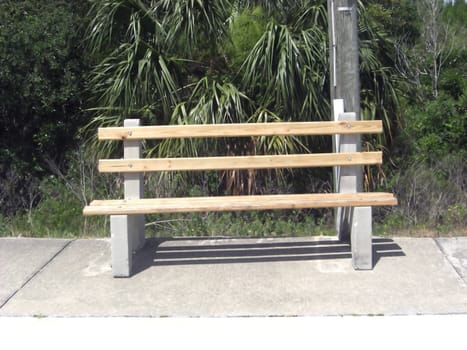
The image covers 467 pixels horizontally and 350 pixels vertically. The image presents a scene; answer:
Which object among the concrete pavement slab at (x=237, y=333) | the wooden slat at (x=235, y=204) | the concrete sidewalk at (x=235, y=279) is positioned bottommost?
the concrete pavement slab at (x=237, y=333)

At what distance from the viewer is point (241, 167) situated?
550 centimetres

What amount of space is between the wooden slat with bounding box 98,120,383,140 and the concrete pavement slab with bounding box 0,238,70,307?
123 centimetres

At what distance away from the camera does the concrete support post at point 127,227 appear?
5.45 m

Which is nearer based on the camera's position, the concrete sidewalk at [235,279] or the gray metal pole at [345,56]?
the concrete sidewalk at [235,279]

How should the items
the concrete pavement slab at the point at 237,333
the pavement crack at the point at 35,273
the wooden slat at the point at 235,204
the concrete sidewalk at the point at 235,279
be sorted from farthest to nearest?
1. the wooden slat at the point at 235,204
2. the pavement crack at the point at 35,273
3. the concrete sidewalk at the point at 235,279
4. the concrete pavement slab at the point at 237,333

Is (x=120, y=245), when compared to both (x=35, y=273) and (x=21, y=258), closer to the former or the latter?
(x=35, y=273)

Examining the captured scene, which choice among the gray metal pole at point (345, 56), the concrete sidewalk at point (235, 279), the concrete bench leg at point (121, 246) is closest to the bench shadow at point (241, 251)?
the concrete sidewalk at point (235, 279)

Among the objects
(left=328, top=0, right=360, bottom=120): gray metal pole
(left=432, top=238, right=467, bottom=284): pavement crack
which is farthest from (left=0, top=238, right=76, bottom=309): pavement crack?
(left=432, top=238, right=467, bottom=284): pavement crack

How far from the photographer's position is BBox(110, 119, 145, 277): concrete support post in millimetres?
5453

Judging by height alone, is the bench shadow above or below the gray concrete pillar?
below

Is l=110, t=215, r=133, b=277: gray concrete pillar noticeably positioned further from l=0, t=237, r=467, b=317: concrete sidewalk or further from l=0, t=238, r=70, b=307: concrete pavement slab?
l=0, t=238, r=70, b=307: concrete pavement slab

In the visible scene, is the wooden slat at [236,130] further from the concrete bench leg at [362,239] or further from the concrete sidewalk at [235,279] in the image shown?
the concrete sidewalk at [235,279]

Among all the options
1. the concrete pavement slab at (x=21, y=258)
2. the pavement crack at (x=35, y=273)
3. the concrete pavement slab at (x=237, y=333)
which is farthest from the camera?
the concrete pavement slab at (x=21, y=258)

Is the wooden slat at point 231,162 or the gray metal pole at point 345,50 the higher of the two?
the gray metal pole at point 345,50
